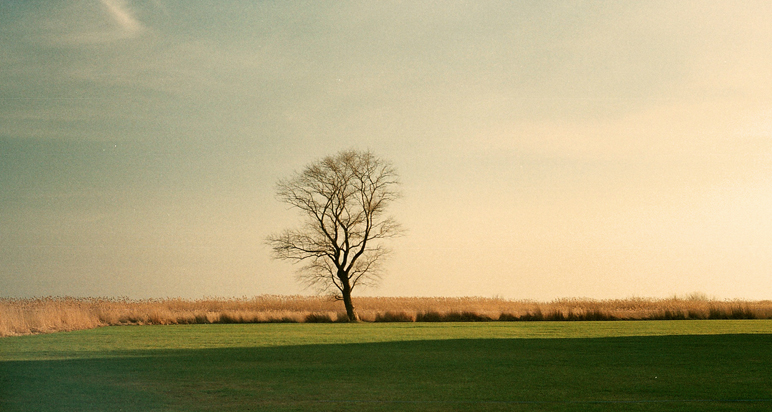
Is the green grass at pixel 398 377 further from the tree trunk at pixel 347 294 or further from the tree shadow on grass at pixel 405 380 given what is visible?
the tree trunk at pixel 347 294

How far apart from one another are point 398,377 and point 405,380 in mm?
265

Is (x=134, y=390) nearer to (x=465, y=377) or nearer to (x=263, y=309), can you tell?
(x=465, y=377)

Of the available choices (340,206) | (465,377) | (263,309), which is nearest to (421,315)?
(340,206)

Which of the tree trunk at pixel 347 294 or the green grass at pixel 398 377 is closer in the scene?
the green grass at pixel 398 377

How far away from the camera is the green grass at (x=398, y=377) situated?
571 centimetres

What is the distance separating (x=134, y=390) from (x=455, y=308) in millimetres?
23203

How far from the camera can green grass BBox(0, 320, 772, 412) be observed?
5.71 metres

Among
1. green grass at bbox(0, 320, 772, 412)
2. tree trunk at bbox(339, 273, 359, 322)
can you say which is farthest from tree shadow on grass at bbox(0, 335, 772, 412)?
tree trunk at bbox(339, 273, 359, 322)

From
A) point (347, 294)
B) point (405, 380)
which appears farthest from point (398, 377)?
point (347, 294)

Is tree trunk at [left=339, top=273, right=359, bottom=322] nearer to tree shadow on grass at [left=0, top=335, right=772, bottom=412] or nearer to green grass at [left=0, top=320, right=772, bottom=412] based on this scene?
green grass at [left=0, top=320, right=772, bottom=412]

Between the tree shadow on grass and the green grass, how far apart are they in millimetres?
13

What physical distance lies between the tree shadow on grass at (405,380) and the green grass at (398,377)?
13mm

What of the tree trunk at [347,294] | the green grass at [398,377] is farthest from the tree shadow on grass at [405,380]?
the tree trunk at [347,294]

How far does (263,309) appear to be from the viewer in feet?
119
